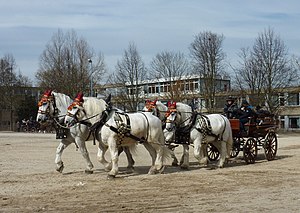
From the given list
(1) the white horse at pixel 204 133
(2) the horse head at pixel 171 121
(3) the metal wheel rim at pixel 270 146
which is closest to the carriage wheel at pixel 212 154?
(3) the metal wheel rim at pixel 270 146

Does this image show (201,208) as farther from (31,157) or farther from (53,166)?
(31,157)

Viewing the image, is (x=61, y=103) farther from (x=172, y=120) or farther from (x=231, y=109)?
(x=231, y=109)

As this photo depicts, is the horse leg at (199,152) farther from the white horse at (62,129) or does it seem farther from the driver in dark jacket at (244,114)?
the driver in dark jacket at (244,114)

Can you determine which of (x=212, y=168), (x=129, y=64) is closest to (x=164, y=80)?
(x=129, y=64)

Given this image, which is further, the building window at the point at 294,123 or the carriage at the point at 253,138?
the building window at the point at 294,123

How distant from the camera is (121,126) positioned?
45.2 feet

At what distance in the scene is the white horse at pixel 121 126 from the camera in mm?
13789

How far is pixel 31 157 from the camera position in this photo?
68.3ft

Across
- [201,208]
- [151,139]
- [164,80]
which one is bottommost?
[201,208]

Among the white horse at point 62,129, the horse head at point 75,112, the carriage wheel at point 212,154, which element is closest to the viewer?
the horse head at point 75,112

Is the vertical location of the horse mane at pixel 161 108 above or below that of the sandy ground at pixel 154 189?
above

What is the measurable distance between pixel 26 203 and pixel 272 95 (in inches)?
1606

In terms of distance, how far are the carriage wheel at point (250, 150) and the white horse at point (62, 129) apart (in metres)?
4.26

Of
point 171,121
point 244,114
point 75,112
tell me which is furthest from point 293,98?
point 75,112
